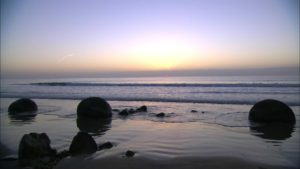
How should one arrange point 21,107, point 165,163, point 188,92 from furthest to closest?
1. point 188,92
2. point 21,107
3. point 165,163

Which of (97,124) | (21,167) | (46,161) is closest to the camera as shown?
(21,167)

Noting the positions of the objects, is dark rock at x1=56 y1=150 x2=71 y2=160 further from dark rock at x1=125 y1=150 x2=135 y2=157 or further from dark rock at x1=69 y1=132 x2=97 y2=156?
dark rock at x1=125 y1=150 x2=135 y2=157

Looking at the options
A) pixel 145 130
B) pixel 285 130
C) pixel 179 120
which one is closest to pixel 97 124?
pixel 145 130

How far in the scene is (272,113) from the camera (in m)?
12.8

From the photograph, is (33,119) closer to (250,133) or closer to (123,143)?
(123,143)

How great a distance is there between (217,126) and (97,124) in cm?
508

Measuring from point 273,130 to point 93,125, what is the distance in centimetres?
721

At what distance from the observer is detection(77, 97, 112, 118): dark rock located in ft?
48.7

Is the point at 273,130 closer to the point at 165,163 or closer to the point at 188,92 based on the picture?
the point at 165,163

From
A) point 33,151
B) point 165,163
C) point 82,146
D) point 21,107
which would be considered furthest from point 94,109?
point 165,163

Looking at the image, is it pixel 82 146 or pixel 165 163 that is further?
pixel 82 146

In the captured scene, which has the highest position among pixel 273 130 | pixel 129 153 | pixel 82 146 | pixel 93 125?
pixel 82 146

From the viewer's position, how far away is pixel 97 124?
42.1 ft

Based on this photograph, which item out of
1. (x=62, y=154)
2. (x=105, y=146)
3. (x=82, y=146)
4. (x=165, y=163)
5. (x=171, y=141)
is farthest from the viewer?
(x=171, y=141)
